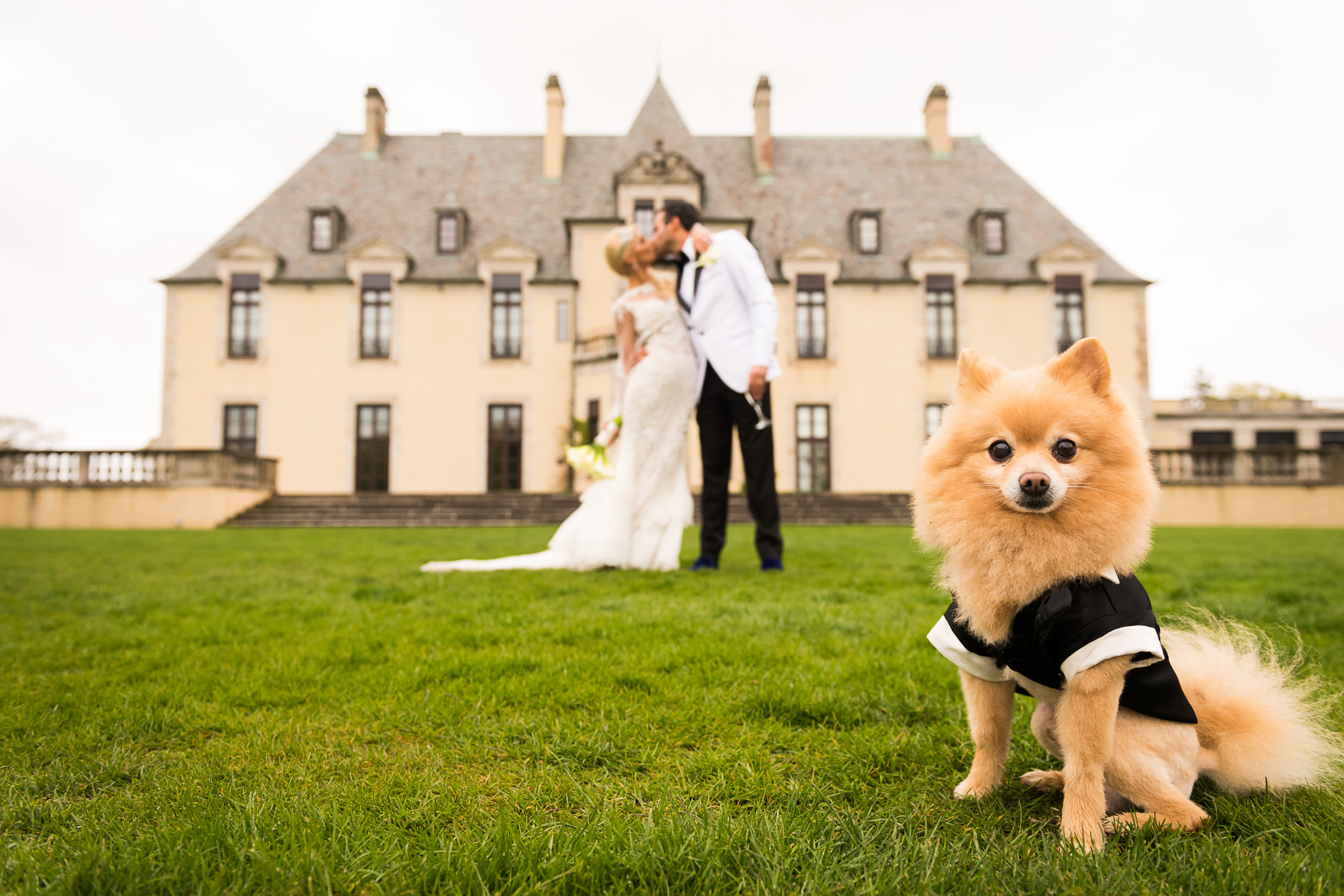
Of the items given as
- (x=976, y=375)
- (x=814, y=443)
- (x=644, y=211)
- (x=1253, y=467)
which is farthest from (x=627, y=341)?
(x=1253, y=467)

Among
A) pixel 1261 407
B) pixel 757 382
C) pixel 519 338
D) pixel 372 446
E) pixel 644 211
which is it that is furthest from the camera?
pixel 1261 407

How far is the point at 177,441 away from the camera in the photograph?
25719 millimetres

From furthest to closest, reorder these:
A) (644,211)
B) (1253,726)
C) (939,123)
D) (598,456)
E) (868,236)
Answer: (939,123), (868,236), (644,211), (598,456), (1253,726)

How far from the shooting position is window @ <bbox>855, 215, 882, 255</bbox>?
2669 cm

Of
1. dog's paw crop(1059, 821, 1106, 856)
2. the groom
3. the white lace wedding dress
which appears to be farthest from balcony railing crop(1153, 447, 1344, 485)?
dog's paw crop(1059, 821, 1106, 856)

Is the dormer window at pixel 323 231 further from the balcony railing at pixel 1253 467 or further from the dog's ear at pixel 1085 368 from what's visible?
the dog's ear at pixel 1085 368

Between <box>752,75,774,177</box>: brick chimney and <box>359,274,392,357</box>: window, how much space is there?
13.8 meters

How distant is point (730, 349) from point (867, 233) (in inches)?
882

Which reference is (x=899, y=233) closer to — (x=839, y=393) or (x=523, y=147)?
(x=839, y=393)

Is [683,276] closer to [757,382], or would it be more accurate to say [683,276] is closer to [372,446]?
[757,382]

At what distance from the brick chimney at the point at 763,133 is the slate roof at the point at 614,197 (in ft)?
1.56

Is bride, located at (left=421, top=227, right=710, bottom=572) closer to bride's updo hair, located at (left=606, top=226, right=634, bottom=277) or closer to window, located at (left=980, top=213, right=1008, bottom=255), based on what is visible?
bride's updo hair, located at (left=606, top=226, right=634, bottom=277)

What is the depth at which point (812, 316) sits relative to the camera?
85.7 ft

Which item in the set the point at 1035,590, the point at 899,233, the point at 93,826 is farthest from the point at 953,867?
the point at 899,233
